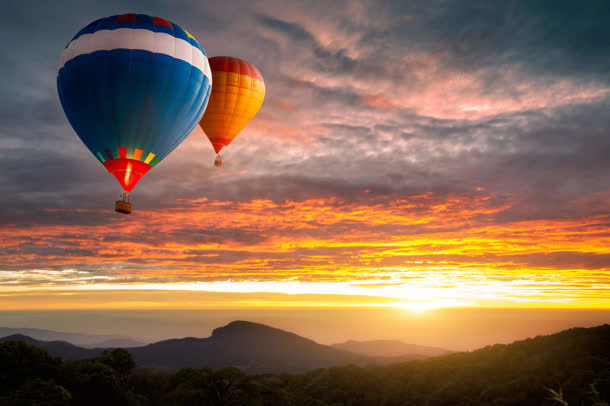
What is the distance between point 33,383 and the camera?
1882 inches

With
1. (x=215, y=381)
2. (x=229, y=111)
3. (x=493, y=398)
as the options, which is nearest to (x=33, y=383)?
(x=215, y=381)

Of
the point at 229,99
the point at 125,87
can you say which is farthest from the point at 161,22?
the point at 229,99

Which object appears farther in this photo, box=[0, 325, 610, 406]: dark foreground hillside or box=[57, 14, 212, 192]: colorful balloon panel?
box=[0, 325, 610, 406]: dark foreground hillside

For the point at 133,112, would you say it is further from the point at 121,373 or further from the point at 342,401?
the point at 342,401

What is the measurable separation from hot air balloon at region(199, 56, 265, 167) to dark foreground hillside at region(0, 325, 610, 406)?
34.0 meters

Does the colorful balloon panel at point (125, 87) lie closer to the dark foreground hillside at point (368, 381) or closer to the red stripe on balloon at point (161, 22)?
the red stripe on balloon at point (161, 22)

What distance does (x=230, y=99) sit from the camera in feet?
223

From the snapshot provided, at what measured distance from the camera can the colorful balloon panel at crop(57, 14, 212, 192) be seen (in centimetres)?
4431

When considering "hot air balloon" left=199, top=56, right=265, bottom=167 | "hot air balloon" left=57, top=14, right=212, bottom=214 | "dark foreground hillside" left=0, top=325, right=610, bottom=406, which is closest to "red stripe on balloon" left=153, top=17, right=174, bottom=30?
"hot air balloon" left=57, top=14, right=212, bottom=214

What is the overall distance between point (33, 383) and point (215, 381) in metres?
29.4

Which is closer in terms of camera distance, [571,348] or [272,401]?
[272,401]

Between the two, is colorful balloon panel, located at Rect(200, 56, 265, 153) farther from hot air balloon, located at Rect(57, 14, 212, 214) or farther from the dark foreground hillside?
the dark foreground hillside

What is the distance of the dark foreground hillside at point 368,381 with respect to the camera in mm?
55875

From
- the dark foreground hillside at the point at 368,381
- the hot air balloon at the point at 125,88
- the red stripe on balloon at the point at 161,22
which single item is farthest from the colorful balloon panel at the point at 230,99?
the dark foreground hillside at the point at 368,381
